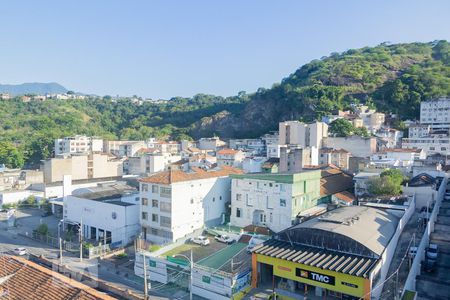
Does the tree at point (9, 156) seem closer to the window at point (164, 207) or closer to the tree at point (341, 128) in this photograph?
the window at point (164, 207)

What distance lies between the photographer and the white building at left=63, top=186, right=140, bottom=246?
3522 centimetres

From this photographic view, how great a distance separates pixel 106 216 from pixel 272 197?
17.2m

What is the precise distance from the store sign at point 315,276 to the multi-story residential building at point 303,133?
167ft

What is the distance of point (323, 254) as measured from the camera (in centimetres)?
2244

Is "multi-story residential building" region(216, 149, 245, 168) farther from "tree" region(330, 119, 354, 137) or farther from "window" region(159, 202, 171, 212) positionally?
"window" region(159, 202, 171, 212)

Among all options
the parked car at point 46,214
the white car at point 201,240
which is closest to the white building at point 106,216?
the white car at point 201,240

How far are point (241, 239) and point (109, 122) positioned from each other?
119 m

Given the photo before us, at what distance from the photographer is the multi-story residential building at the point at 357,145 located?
213ft

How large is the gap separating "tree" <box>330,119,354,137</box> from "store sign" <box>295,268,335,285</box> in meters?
54.6

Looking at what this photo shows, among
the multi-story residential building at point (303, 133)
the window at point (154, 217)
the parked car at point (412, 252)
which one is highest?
the multi-story residential building at point (303, 133)

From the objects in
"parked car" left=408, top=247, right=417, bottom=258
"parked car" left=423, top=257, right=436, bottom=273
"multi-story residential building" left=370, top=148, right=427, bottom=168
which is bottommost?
"parked car" left=423, top=257, right=436, bottom=273

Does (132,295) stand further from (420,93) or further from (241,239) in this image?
(420,93)

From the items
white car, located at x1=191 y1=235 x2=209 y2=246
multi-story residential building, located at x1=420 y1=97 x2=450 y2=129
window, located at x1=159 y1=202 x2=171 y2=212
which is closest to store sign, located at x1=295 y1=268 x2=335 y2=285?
white car, located at x1=191 y1=235 x2=209 y2=246

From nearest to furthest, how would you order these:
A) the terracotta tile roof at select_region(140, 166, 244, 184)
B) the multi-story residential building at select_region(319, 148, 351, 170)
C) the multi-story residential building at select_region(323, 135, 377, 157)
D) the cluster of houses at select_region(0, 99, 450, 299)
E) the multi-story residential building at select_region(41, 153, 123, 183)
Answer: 1. the cluster of houses at select_region(0, 99, 450, 299)
2. the terracotta tile roof at select_region(140, 166, 244, 184)
3. the multi-story residential building at select_region(319, 148, 351, 170)
4. the multi-story residential building at select_region(41, 153, 123, 183)
5. the multi-story residential building at select_region(323, 135, 377, 157)
